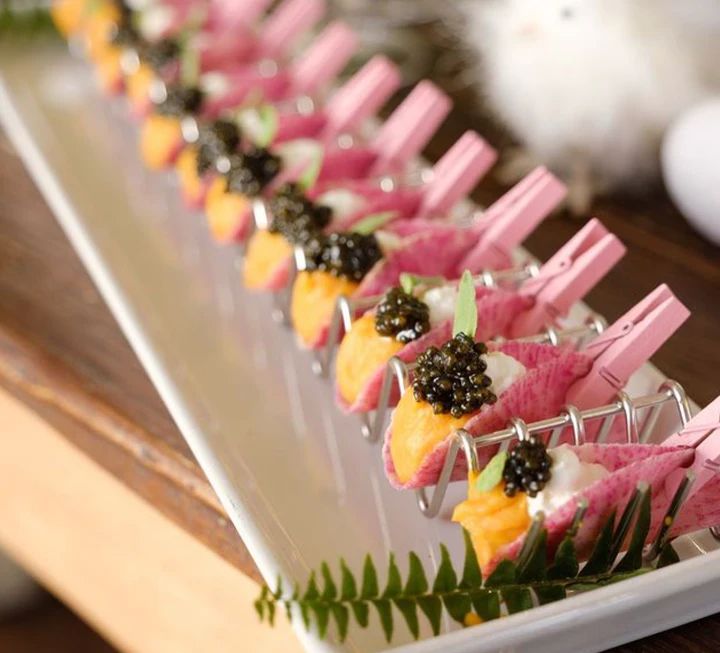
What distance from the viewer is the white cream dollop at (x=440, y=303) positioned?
129cm

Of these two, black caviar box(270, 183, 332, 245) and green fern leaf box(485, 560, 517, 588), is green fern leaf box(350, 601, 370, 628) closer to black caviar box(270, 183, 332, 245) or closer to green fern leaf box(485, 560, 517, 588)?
green fern leaf box(485, 560, 517, 588)

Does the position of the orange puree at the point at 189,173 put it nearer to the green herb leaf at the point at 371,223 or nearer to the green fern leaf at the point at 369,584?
the green herb leaf at the point at 371,223

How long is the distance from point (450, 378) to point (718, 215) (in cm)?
71

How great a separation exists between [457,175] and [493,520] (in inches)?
27.7

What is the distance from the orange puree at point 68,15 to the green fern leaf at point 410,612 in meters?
1.83

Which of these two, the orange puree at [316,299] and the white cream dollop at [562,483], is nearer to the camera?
the white cream dollop at [562,483]

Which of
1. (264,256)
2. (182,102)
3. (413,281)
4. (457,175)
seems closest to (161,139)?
(182,102)

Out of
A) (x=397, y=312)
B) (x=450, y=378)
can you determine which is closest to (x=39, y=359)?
(x=397, y=312)

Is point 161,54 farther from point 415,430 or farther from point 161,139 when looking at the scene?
point 415,430

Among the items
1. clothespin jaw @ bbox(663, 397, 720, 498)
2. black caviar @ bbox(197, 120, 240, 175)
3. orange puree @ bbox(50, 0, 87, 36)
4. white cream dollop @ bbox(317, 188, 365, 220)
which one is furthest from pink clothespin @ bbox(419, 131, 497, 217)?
orange puree @ bbox(50, 0, 87, 36)

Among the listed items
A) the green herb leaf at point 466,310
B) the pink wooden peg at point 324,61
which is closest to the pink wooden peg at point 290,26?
the pink wooden peg at point 324,61

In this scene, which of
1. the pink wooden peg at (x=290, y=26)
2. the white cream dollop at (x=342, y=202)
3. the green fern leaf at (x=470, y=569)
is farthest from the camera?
the pink wooden peg at (x=290, y=26)

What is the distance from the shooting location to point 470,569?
101 centimetres

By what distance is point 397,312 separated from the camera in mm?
1252
